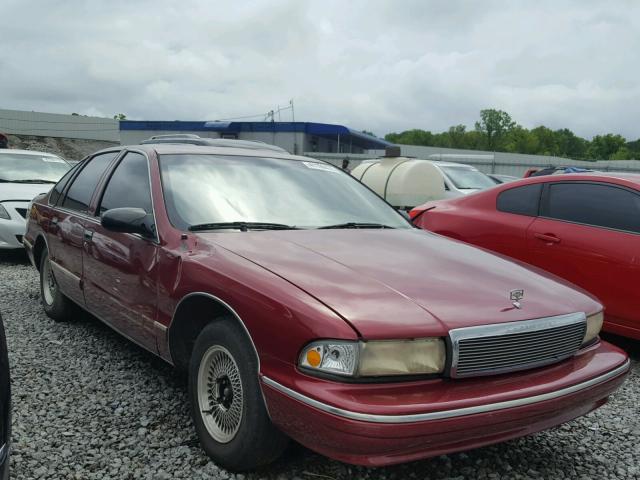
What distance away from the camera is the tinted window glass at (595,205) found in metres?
4.35

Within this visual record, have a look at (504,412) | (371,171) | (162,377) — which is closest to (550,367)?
(504,412)

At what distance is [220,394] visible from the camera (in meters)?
2.58

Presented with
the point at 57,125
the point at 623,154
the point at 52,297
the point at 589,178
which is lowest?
the point at 52,297

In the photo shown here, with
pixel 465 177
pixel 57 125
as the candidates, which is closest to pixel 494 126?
pixel 57 125

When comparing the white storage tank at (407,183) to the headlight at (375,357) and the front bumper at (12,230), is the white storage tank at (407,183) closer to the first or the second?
the front bumper at (12,230)

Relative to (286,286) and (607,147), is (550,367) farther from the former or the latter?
(607,147)

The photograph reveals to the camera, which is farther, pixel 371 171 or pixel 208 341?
pixel 371 171

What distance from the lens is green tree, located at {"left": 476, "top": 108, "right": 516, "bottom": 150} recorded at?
98.7m

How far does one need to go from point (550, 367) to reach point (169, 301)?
5.85ft

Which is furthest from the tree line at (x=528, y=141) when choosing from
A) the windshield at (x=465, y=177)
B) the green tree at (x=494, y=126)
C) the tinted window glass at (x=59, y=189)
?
the tinted window glass at (x=59, y=189)

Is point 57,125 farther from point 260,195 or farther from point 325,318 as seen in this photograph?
point 325,318

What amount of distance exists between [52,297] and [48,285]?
15 centimetres

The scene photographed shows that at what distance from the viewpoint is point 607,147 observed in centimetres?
10106

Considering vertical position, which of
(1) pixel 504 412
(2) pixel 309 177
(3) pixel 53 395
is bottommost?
(3) pixel 53 395
